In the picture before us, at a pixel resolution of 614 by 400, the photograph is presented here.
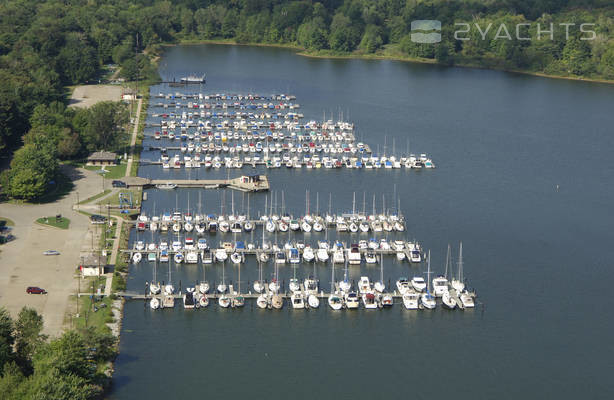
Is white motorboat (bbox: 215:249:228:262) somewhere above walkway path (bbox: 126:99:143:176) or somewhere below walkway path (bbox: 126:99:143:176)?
below

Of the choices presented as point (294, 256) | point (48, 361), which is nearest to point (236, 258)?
point (294, 256)

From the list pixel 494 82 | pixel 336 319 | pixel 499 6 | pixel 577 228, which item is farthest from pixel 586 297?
pixel 499 6

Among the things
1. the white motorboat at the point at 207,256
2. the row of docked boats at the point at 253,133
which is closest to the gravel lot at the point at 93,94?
the row of docked boats at the point at 253,133

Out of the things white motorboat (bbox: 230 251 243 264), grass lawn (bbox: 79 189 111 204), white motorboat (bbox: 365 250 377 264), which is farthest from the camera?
grass lawn (bbox: 79 189 111 204)

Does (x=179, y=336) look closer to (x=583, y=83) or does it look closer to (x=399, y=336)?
(x=399, y=336)

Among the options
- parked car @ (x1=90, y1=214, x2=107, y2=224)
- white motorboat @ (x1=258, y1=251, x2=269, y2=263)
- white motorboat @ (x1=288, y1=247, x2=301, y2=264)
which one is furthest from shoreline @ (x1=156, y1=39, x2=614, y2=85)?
white motorboat @ (x1=288, y1=247, x2=301, y2=264)

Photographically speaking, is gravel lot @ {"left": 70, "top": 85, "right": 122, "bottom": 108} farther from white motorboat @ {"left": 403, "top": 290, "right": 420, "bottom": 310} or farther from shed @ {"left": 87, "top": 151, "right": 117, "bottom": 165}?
white motorboat @ {"left": 403, "top": 290, "right": 420, "bottom": 310}

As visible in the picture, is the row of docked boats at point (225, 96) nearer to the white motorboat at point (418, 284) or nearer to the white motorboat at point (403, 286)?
the white motorboat at point (403, 286)
